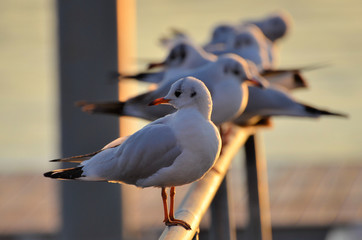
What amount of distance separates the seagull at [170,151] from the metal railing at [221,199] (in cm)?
6

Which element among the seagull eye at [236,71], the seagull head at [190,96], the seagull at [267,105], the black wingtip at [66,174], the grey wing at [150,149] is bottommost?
the black wingtip at [66,174]

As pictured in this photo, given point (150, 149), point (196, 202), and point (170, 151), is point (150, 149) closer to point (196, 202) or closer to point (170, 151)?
point (170, 151)

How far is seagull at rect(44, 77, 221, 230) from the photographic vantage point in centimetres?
215

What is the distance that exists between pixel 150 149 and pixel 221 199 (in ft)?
2.53

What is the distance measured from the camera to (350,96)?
35.7 ft

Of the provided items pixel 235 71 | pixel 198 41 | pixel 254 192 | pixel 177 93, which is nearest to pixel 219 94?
pixel 235 71

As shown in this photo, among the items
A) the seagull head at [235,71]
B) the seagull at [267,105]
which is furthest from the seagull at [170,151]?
the seagull at [267,105]

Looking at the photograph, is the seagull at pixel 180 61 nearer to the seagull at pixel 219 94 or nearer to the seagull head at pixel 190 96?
the seagull at pixel 219 94

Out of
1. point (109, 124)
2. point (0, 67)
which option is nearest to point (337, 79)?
point (0, 67)

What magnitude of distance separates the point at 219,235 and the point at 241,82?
641mm

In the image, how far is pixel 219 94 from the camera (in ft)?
10.3

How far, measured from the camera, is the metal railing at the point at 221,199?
7.25 ft

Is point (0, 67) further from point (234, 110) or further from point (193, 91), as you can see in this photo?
point (193, 91)

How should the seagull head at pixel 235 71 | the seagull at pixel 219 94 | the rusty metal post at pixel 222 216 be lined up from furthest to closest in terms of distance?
the seagull head at pixel 235 71 < the seagull at pixel 219 94 < the rusty metal post at pixel 222 216
